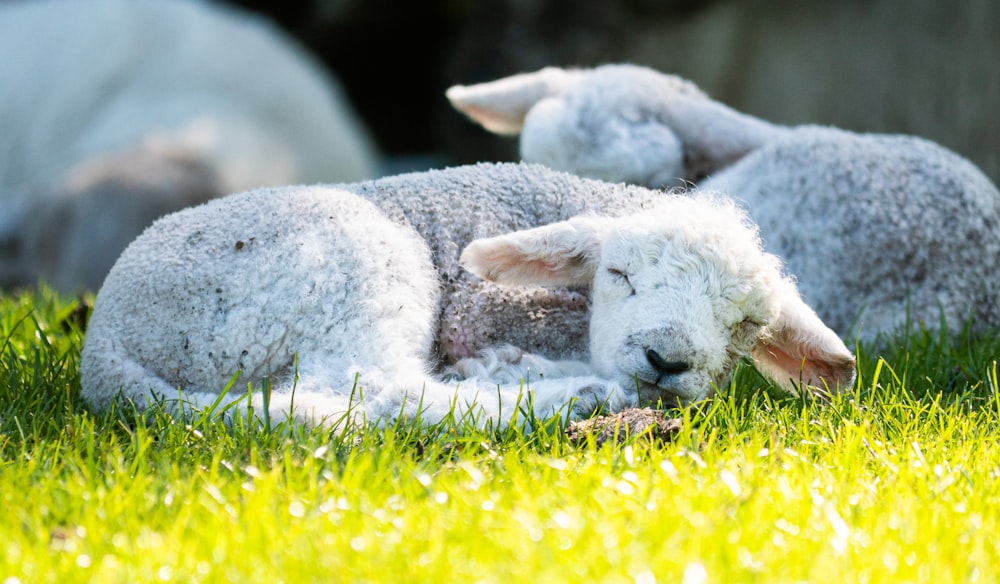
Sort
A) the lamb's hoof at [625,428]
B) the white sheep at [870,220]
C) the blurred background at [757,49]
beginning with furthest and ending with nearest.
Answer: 1. the blurred background at [757,49]
2. the white sheep at [870,220]
3. the lamb's hoof at [625,428]

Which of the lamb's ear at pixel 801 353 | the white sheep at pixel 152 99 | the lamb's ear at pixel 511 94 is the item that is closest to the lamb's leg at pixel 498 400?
the lamb's ear at pixel 801 353

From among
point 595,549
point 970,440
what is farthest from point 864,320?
point 595,549

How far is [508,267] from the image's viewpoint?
138 inches

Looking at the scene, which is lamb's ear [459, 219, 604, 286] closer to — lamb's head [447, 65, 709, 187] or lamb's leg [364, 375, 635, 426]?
lamb's leg [364, 375, 635, 426]

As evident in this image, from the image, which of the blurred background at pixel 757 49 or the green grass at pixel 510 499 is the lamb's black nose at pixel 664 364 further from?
the blurred background at pixel 757 49

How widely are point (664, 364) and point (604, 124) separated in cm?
229

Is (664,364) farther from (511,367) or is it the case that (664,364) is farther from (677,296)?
(511,367)

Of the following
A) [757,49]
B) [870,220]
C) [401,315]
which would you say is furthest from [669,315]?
[757,49]

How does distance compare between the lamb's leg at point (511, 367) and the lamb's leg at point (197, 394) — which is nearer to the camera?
the lamb's leg at point (197, 394)

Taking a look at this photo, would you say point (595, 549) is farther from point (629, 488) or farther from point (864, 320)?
point (864, 320)

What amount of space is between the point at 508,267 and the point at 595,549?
4.67 ft

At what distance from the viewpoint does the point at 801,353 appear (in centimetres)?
349

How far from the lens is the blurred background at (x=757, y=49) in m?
8.77

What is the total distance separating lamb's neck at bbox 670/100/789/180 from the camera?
540 centimetres
